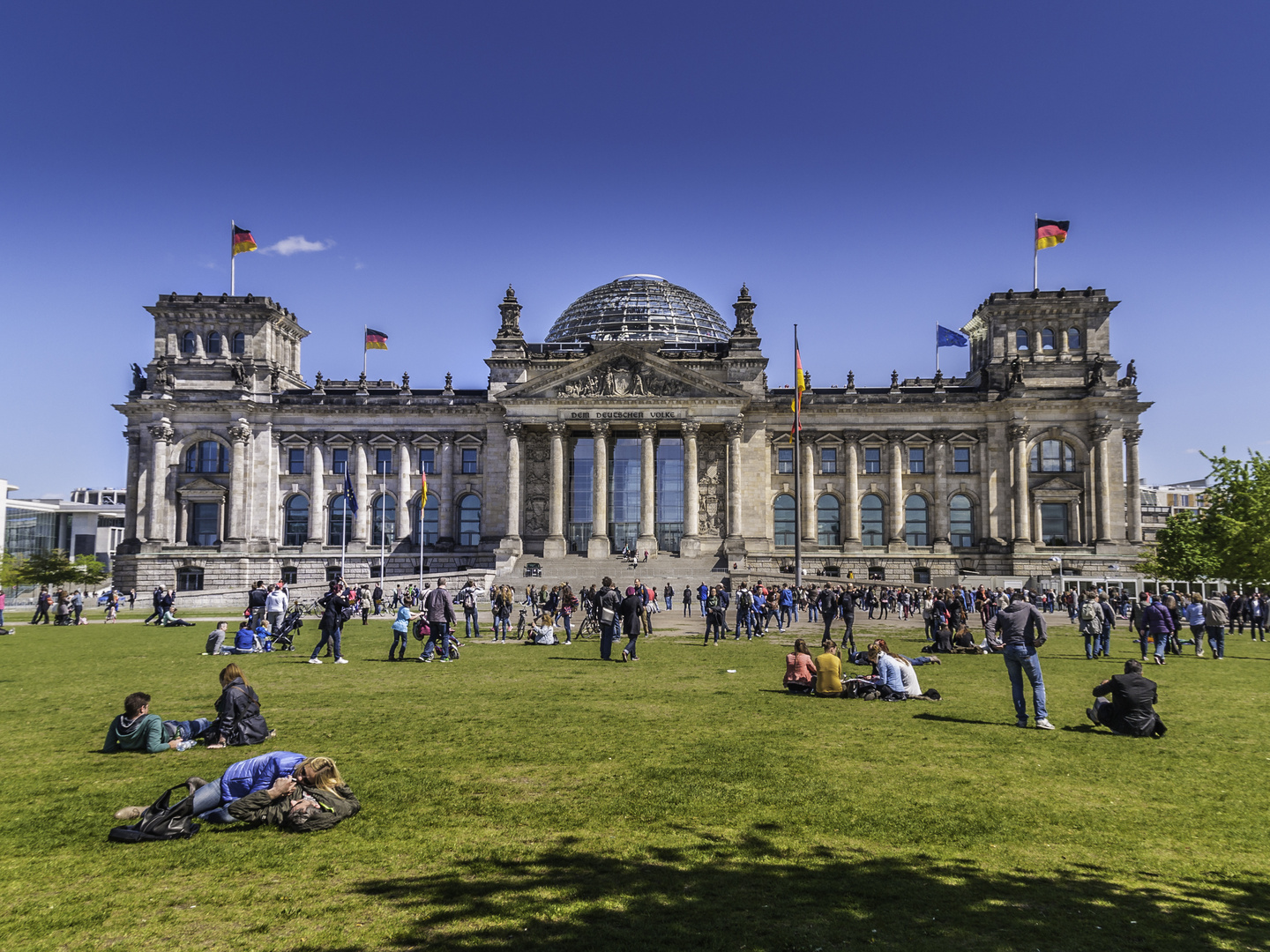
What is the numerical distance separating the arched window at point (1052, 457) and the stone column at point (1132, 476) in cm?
375

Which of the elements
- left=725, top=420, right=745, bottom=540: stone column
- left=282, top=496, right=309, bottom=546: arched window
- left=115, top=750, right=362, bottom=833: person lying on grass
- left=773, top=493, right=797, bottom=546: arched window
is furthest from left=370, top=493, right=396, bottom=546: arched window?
left=115, top=750, right=362, bottom=833: person lying on grass

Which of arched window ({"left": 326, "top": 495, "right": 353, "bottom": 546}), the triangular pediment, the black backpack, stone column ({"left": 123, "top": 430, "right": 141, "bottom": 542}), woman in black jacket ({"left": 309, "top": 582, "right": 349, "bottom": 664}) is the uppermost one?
the triangular pediment

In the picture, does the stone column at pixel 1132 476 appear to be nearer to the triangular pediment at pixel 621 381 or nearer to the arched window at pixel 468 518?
the triangular pediment at pixel 621 381

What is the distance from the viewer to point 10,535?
111 meters

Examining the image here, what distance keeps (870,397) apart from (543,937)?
6740 cm

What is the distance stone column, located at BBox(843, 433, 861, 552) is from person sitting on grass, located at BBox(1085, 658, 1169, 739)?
182 feet

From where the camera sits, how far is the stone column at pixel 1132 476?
221 ft

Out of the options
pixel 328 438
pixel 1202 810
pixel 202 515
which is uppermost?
pixel 328 438

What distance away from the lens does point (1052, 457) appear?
68875mm

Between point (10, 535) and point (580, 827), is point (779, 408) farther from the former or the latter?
point (10, 535)

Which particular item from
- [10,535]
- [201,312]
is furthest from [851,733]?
[10,535]

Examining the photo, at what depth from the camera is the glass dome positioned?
261 ft

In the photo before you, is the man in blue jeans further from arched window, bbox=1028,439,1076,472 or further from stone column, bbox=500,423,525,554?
arched window, bbox=1028,439,1076,472

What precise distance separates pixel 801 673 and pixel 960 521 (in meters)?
56.2
